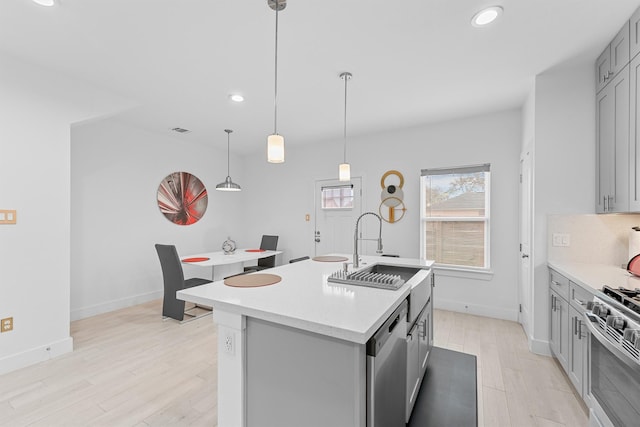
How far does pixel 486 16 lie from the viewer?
6.35 feet

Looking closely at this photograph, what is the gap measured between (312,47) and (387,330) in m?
2.15

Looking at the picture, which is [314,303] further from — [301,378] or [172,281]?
[172,281]

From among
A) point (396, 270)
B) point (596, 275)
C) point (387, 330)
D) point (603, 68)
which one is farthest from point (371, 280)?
point (603, 68)

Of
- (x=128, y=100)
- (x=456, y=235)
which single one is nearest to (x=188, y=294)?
(x=128, y=100)

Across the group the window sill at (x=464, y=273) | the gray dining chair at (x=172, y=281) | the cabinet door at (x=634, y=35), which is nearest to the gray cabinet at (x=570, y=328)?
the window sill at (x=464, y=273)

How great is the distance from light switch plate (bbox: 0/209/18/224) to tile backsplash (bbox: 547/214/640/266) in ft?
15.9

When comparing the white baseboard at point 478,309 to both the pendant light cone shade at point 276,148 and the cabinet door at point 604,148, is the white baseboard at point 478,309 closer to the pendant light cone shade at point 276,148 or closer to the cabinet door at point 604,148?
the cabinet door at point 604,148

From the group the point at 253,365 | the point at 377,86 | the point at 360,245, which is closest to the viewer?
the point at 253,365

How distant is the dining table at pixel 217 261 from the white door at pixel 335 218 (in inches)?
33.4

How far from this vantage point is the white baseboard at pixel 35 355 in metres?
2.47

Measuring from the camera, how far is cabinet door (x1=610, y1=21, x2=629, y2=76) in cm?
203

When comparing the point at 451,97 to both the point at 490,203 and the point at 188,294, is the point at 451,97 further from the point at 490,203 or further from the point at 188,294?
the point at 188,294

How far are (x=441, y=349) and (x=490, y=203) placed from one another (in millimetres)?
2043

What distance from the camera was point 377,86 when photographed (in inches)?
118
